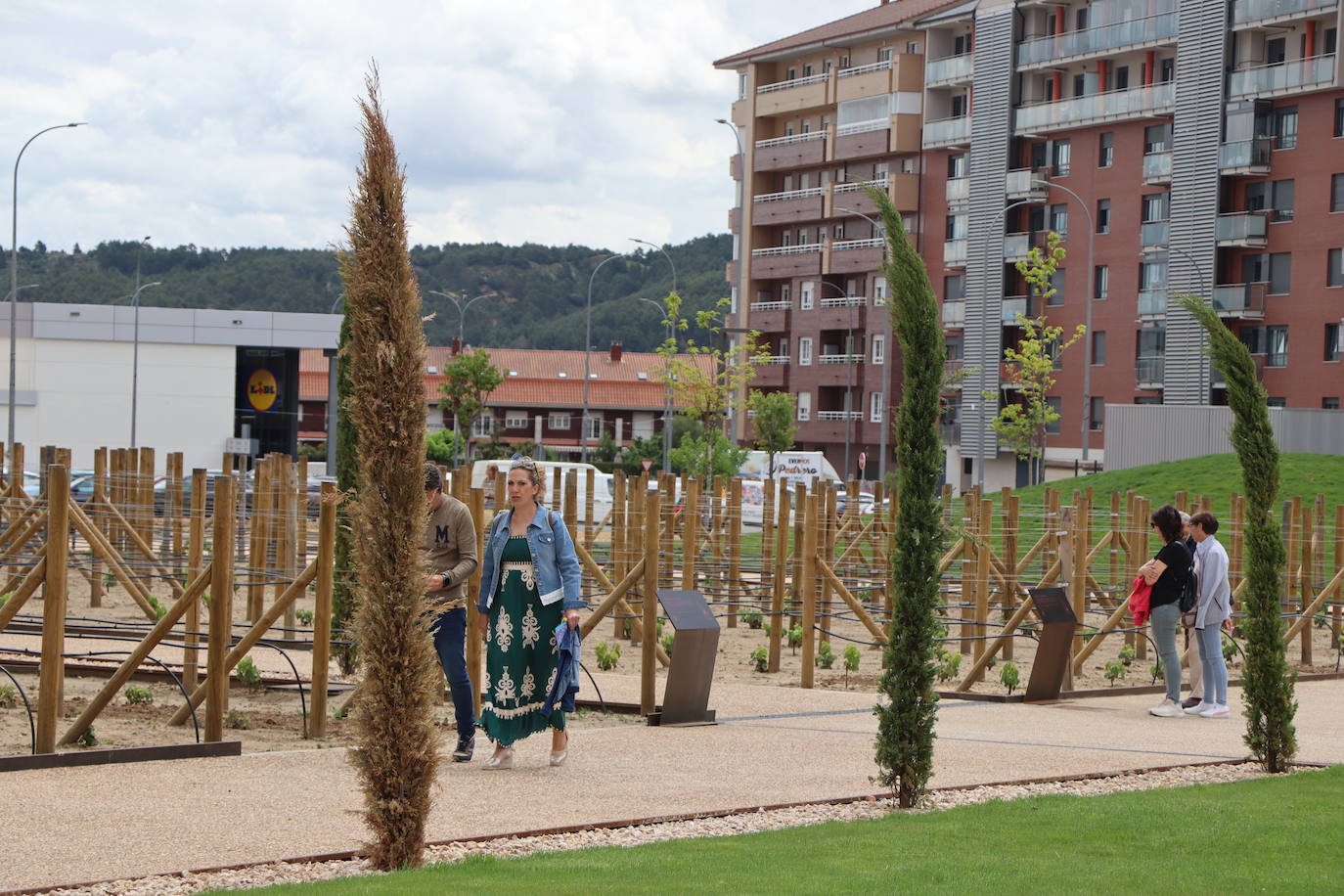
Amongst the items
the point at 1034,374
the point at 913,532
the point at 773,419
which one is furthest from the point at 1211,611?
the point at 773,419

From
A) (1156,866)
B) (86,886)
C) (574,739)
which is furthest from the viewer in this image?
(574,739)

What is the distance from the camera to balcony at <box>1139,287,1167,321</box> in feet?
189

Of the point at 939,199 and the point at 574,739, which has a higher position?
the point at 939,199

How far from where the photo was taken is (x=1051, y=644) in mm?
14609

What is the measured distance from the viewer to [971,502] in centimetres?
2283

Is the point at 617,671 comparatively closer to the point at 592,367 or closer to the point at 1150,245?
the point at 1150,245

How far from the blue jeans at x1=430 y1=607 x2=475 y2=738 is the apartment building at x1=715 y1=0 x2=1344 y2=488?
4229cm

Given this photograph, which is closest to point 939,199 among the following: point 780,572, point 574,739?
point 780,572

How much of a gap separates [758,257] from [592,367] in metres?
25.1

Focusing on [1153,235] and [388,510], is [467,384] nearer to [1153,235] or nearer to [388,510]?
[1153,235]

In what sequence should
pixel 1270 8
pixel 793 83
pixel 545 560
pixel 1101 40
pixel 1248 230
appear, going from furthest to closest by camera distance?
1. pixel 793 83
2. pixel 1101 40
3. pixel 1248 230
4. pixel 1270 8
5. pixel 545 560

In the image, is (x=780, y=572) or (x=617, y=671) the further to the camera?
(x=780, y=572)

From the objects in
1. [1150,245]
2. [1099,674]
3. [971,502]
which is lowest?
[1099,674]

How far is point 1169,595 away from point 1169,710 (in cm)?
93
